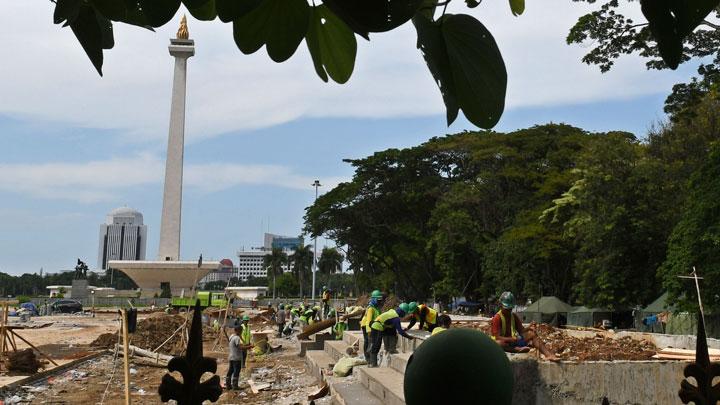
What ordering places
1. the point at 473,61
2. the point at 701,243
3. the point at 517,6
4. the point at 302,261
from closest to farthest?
the point at 473,61, the point at 517,6, the point at 701,243, the point at 302,261

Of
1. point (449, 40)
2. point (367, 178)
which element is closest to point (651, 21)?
point (449, 40)

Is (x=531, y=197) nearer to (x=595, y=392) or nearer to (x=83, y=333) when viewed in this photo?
(x=83, y=333)

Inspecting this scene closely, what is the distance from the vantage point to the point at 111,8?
Answer: 3.18 feet

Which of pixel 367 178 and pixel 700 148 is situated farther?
pixel 367 178

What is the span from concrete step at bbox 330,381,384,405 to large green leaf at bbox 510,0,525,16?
7.40 meters

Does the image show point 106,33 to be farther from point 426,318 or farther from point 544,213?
point 544,213

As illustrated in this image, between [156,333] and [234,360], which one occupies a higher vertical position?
[156,333]

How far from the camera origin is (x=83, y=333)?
2755 cm

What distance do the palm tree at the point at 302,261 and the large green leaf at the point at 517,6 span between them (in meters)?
81.0

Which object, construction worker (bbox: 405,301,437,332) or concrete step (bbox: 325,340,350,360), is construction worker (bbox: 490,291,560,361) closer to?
construction worker (bbox: 405,301,437,332)

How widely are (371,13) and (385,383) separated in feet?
24.8

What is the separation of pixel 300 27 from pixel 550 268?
2906 centimetres

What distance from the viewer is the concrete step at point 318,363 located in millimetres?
12917

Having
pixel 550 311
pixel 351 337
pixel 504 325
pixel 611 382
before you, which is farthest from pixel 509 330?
pixel 550 311
